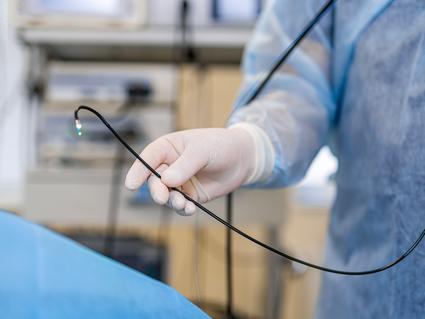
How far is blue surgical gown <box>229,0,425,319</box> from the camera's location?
48cm

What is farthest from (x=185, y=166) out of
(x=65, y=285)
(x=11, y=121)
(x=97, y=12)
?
(x=11, y=121)

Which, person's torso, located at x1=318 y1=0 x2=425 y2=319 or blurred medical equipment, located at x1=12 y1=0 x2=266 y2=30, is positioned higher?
blurred medical equipment, located at x1=12 y1=0 x2=266 y2=30

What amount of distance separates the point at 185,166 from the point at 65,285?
0.14 meters

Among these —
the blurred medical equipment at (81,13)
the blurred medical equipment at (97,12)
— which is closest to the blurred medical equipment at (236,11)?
the blurred medical equipment at (97,12)

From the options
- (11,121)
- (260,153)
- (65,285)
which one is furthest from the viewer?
(11,121)

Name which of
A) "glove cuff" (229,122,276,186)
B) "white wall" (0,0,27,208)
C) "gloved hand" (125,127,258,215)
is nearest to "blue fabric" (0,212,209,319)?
"gloved hand" (125,127,258,215)

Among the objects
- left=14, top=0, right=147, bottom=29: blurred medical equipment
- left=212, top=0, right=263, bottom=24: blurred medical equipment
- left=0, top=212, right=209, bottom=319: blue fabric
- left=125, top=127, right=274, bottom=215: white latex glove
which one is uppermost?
left=212, top=0, right=263, bottom=24: blurred medical equipment

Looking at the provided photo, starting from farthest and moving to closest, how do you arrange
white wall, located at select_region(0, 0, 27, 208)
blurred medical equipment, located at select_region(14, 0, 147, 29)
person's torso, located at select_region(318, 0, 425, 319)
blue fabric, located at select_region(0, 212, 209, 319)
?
white wall, located at select_region(0, 0, 27, 208) → blurred medical equipment, located at select_region(14, 0, 147, 29) → person's torso, located at select_region(318, 0, 425, 319) → blue fabric, located at select_region(0, 212, 209, 319)

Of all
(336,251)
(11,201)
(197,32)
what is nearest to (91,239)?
(11,201)

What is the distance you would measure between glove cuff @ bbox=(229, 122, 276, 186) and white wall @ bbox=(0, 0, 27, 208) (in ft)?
4.72

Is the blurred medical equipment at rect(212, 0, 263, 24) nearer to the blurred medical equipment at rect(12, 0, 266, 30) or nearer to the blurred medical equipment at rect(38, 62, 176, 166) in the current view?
the blurred medical equipment at rect(12, 0, 266, 30)

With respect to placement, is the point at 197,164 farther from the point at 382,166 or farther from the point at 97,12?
the point at 97,12

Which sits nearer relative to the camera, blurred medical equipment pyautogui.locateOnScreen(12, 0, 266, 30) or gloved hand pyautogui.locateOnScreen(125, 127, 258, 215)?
gloved hand pyautogui.locateOnScreen(125, 127, 258, 215)

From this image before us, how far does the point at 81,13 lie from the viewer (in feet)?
3.28
